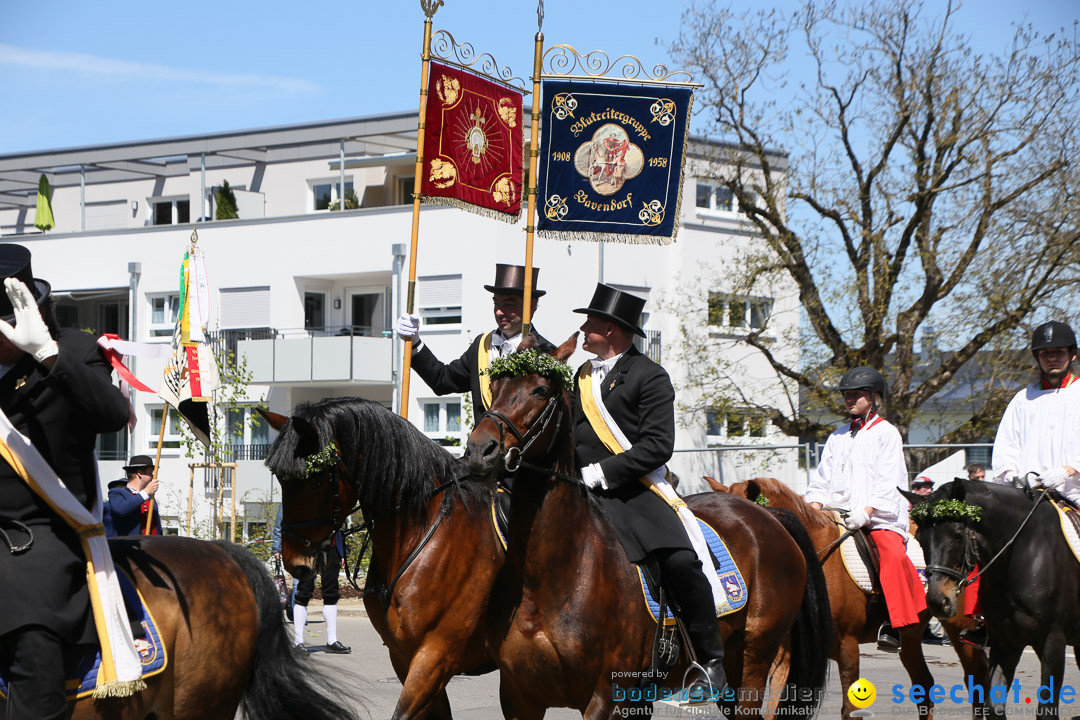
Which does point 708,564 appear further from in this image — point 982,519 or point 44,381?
point 44,381

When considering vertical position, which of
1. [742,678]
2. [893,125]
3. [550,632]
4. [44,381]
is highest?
[893,125]

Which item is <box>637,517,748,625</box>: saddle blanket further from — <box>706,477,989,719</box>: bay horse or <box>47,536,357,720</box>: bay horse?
<box>47,536,357,720</box>: bay horse

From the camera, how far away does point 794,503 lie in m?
9.18

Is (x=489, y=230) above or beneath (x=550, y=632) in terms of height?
above

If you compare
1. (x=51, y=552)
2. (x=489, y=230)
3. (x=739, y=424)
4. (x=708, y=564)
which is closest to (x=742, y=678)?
(x=708, y=564)

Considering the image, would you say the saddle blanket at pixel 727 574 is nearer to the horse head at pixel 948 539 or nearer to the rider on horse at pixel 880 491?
the horse head at pixel 948 539

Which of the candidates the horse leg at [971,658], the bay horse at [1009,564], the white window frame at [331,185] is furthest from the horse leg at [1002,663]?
the white window frame at [331,185]

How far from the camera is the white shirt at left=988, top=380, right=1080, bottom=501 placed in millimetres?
8656

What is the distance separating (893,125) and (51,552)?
24.4m

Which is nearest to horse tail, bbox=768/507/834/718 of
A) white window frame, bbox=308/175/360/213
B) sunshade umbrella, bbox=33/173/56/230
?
white window frame, bbox=308/175/360/213

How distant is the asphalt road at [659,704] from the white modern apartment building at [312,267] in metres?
17.4

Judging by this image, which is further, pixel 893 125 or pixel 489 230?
pixel 489 230

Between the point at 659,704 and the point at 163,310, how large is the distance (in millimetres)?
34390

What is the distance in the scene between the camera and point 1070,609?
8.32 meters
